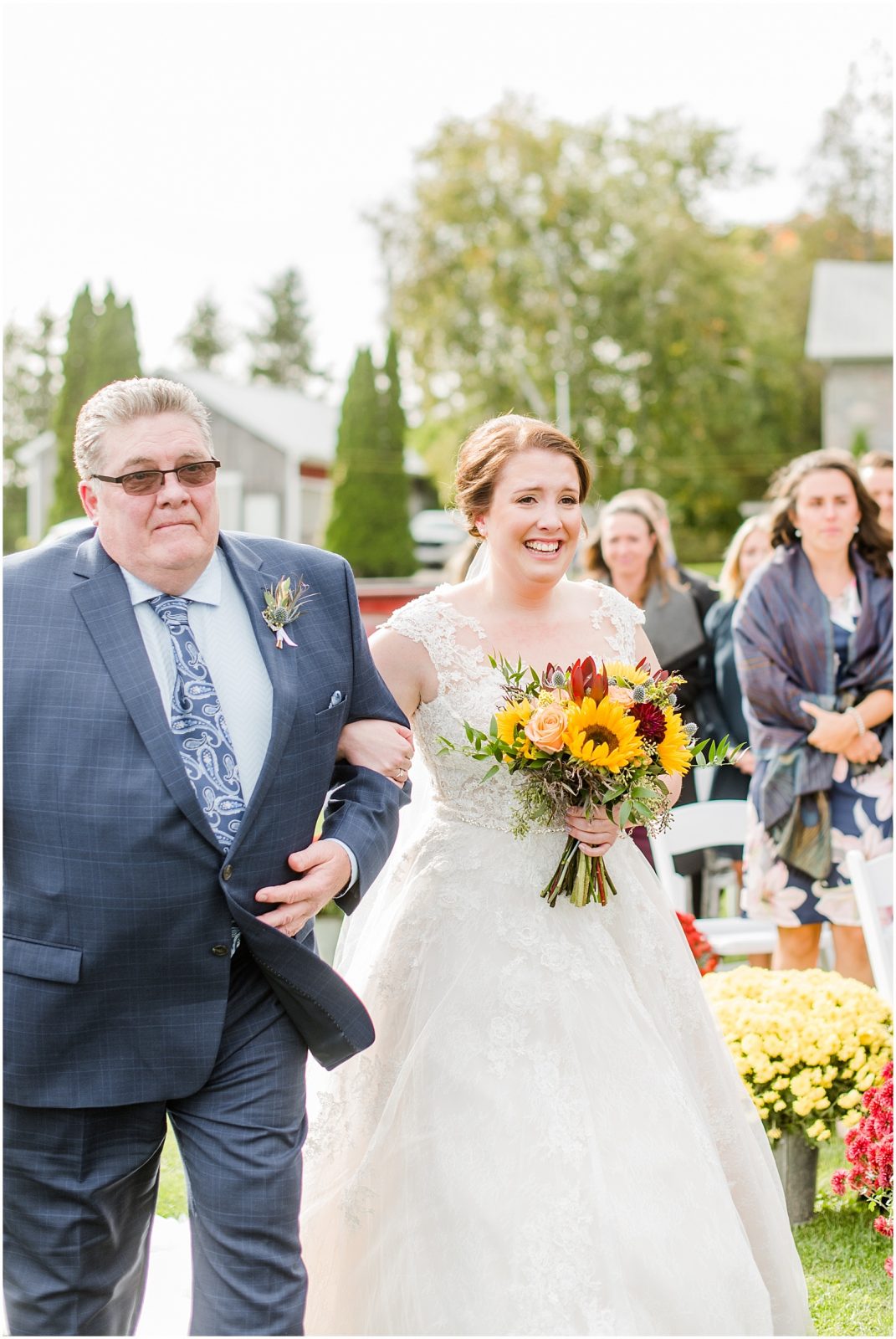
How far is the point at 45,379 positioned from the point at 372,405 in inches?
1359

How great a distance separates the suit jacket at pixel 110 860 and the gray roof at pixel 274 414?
35394mm

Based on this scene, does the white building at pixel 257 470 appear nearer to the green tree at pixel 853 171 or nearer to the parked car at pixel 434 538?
the parked car at pixel 434 538

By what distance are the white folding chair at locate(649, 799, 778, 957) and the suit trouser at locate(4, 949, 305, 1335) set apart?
3058mm

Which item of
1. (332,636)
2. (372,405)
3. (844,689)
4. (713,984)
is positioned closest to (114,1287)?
(332,636)

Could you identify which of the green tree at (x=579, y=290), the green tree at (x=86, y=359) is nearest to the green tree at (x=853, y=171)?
the green tree at (x=579, y=290)

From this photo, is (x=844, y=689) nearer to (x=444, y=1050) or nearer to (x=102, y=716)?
(x=444, y=1050)

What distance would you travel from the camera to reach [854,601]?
600 centimetres

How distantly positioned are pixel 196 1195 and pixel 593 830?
126 centimetres

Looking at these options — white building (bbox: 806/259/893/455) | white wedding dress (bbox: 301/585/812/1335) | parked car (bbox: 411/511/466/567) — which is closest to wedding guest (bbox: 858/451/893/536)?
white wedding dress (bbox: 301/585/812/1335)

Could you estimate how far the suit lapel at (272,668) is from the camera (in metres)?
2.85

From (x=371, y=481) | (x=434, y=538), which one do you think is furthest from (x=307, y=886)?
(x=434, y=538)

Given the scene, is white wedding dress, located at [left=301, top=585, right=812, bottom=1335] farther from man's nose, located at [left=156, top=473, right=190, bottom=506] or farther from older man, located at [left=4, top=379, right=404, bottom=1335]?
man's nose, located at [left=156, top=473, right=190, bottom=506]

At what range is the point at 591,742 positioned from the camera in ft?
10.5

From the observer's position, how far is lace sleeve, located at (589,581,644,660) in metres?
3.91
